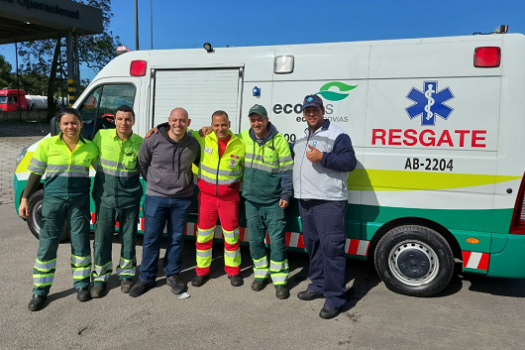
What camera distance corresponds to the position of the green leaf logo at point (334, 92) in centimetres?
398

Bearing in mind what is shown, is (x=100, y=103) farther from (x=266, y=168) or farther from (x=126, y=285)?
(x=266, y=168)

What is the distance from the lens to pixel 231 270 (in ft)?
14.0

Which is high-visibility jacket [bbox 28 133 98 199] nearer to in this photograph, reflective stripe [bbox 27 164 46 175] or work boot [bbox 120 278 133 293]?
reflective stripe [bbox 27 164 46 175]

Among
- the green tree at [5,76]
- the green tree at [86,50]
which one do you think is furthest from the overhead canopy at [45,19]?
the green tree at [5,76]

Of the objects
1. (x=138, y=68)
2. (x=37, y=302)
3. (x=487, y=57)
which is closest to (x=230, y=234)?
(x=37, y=302)

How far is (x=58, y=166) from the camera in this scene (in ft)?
12.0

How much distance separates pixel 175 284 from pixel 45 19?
16.8m

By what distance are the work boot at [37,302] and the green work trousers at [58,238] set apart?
0.04 m

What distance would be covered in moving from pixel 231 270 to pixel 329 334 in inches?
52.5

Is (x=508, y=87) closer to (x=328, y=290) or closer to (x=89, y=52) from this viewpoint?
(x=328, y=290)

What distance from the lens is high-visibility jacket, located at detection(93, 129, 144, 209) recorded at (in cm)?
384

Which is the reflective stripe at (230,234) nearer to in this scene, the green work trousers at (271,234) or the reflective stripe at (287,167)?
the green work trousers at (271,234)

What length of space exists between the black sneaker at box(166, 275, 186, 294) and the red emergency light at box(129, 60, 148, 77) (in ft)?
7.70

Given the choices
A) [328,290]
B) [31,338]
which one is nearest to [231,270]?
[328,290]
